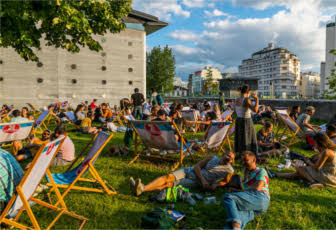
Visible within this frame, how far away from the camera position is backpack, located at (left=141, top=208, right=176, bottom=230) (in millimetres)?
2709

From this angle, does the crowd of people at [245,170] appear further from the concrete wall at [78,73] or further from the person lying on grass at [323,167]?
the concrete wall at [78,73]

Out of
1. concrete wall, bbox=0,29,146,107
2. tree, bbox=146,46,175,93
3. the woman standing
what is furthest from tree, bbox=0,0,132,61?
tree, bbox=146,46,175,93

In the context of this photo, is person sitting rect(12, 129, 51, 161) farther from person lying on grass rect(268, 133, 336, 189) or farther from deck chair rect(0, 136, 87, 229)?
person lying on grass rect(268, 133, 336, 189)

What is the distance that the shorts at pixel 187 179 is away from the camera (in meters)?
3.92

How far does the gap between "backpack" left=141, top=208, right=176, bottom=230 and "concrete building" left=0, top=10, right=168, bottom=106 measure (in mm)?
22475

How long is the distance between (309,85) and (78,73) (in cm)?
13400

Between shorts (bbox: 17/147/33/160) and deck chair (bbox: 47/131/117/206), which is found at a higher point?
deck chair (bbox: 47/131/117/206)

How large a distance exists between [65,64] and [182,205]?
2455 cm

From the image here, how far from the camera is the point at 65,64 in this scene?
961 inches

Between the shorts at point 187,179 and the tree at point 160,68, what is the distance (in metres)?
44.1

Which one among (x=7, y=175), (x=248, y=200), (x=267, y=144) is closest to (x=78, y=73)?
(x=267, y=144)

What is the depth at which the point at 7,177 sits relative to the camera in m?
2.62

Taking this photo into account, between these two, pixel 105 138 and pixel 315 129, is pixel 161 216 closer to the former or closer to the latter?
pixel 105 138

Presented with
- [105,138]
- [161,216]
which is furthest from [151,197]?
[105,138]
